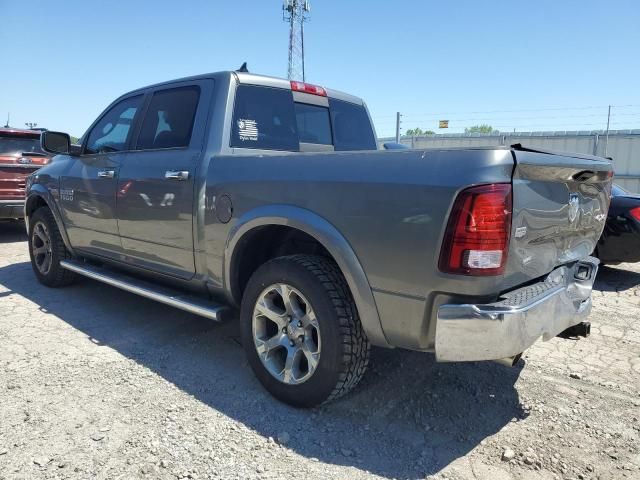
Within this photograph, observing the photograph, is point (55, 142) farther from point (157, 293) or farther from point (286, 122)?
point (286, 122)

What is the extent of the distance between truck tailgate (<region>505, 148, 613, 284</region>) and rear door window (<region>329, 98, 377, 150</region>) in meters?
2.09

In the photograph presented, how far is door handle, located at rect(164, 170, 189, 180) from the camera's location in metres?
3.27

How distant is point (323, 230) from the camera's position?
8.29 ft

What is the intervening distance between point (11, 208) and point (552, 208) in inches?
322

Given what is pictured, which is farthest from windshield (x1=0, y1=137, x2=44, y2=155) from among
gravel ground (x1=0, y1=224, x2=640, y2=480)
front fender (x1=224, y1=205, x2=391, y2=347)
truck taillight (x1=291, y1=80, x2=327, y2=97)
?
front fender (x1=224, y1=205, x2=391, y2=347)

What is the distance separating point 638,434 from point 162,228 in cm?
319

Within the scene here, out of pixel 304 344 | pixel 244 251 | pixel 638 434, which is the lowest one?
pixel 638 434

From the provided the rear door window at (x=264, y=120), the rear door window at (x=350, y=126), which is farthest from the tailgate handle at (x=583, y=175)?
the rear door window at (x=350, y=126)

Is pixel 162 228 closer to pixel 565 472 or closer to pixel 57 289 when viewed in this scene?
pixel 57 289

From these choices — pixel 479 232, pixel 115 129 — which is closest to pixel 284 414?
pixel 479 232

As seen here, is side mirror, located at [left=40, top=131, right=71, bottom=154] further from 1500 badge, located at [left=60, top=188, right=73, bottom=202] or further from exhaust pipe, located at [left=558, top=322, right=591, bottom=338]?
exhaust pipe, located at [left=558, top=322, right=591, bottom=338]

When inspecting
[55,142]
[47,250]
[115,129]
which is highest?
[115,129]

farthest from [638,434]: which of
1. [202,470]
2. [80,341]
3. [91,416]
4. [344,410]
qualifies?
[80,341]

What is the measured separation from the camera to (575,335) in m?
2.88
